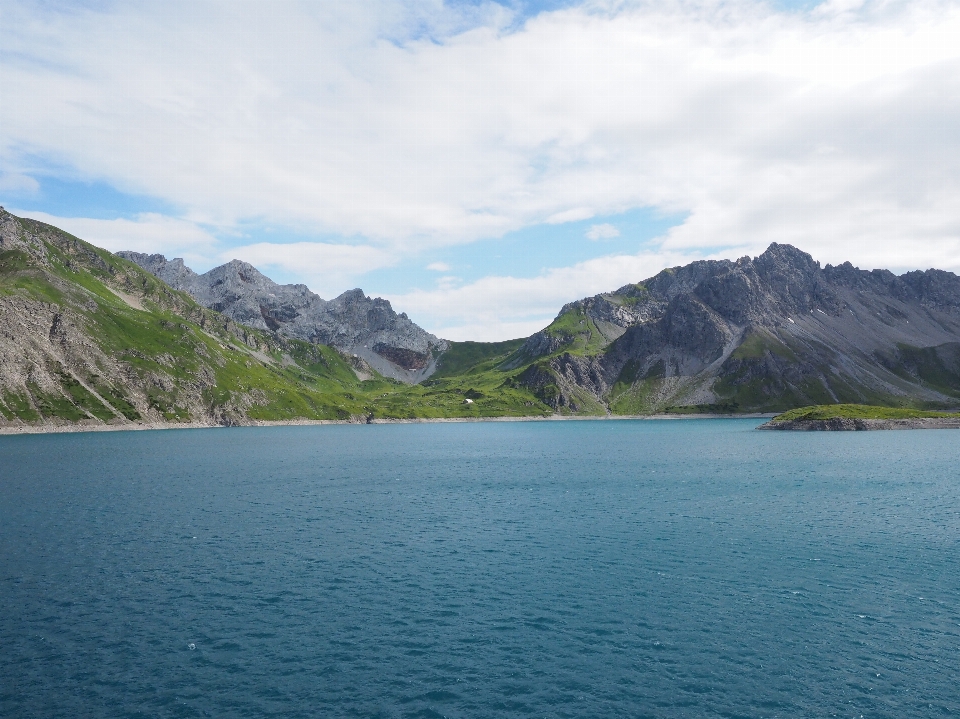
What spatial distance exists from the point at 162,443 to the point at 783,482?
184773 millimetres

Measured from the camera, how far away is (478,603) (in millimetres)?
47281

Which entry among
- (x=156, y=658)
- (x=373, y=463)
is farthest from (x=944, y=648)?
(x=373, y=463)

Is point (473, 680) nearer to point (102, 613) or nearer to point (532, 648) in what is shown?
point (532, 648)

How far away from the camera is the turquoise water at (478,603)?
33.2 m

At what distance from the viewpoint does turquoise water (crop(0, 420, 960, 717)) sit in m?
33.2

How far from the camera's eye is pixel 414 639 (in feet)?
133

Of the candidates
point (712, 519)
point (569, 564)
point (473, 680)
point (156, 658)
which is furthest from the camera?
point (712, 519)

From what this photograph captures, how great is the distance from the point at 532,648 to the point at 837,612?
2473cm

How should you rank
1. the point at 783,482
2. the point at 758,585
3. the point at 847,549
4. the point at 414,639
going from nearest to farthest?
the point at 414,639
the point at 758,585
the point at 847,549
the point at 783,482

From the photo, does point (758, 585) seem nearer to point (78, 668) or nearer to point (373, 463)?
point (78, 668)

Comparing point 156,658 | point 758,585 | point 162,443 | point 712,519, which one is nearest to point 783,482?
point 712,519

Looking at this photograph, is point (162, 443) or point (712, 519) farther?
point (162, 443)

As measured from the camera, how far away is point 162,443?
195 metres

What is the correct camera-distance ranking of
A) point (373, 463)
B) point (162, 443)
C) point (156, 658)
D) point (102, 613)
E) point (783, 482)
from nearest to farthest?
point (156, 658), point (102, 613), point (783, 482), point (373, 463), point (162, 443)
